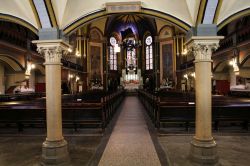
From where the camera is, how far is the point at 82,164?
238 inches

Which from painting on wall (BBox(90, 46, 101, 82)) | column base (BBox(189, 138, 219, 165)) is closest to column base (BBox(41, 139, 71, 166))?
column base (BBox(189, 138, 219, 165))

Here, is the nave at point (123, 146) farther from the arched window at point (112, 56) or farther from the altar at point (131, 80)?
the arched window at point (112, 56)

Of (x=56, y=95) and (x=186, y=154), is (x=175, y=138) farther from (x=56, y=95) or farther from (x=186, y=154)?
(x=56, y=95)

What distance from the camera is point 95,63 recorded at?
35156mm

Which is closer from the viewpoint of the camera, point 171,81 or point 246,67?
point 246,67

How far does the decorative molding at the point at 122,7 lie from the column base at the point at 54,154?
362 centimetres

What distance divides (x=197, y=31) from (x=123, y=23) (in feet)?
116

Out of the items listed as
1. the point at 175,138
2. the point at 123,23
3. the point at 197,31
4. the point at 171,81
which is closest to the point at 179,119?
the point at 175,138

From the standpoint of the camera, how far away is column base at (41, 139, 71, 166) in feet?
19.9

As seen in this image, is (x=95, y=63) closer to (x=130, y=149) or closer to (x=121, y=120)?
(x=121, y=120)

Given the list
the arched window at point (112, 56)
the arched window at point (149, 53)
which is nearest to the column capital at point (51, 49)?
the arched window at point (149, 53)

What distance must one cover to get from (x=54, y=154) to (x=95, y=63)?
29.4 metres

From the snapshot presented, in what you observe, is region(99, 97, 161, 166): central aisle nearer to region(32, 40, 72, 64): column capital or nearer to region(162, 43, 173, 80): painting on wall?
region(32, 40, 72, 64): column capital

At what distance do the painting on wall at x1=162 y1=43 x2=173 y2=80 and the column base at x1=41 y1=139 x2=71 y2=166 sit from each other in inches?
1117
